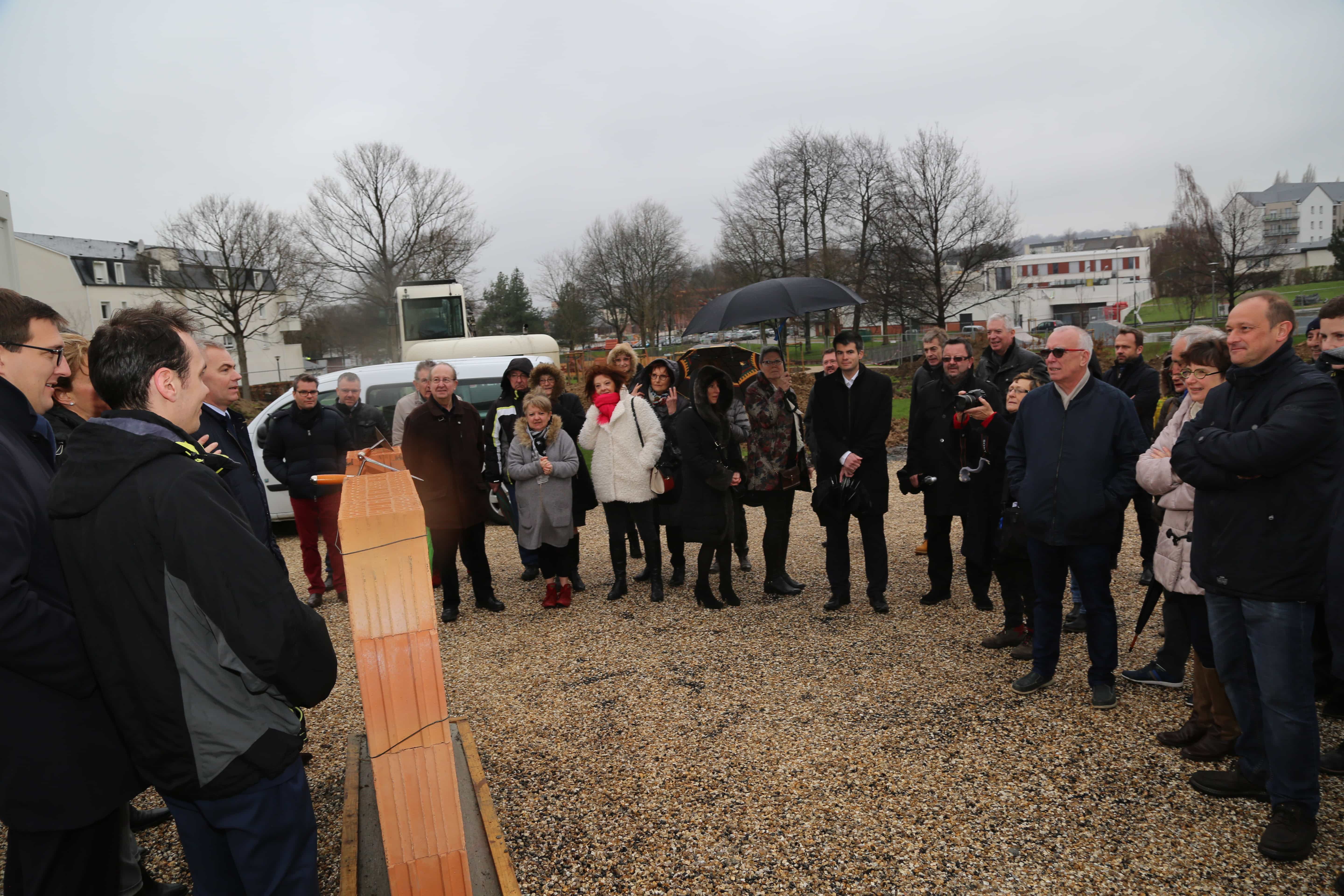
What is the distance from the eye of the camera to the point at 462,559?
6613mm

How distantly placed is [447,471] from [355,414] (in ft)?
5.32

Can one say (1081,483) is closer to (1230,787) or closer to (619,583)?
(1230,787)

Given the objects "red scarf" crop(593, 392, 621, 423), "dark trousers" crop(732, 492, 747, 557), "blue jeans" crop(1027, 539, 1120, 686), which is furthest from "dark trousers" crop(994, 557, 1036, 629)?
"red scarf" crop(593, 392, 621, 423)

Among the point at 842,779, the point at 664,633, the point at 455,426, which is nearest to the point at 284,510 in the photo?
the point at 455,426

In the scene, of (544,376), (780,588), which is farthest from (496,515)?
(780,588)

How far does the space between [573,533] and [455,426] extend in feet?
4.26

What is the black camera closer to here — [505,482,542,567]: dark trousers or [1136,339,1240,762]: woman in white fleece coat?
[1136,339,1240,762]: woman in white fleece coat

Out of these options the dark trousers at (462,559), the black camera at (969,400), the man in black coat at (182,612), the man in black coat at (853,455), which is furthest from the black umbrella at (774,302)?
the man in black coat at (182,612)

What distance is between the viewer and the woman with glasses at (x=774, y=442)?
6098mm

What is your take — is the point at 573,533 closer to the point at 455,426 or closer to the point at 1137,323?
the point at 455,426

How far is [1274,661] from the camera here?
2928 mm

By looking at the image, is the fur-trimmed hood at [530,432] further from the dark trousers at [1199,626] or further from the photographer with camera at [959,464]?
the dark trousers at [1199,626]

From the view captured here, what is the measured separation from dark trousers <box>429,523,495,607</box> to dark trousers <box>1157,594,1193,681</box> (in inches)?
188

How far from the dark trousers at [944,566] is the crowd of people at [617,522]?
20 millimetres
